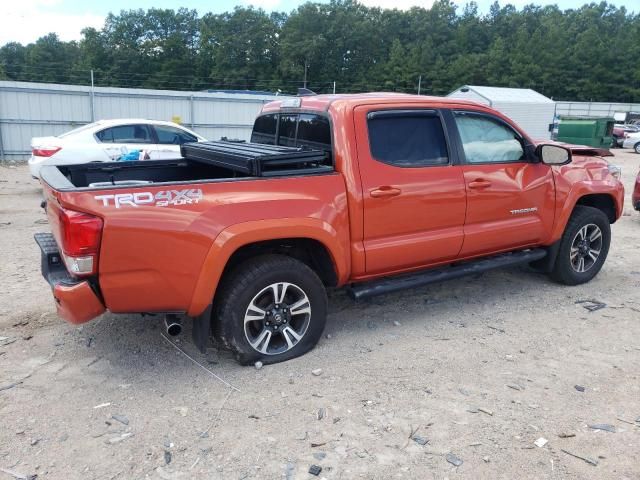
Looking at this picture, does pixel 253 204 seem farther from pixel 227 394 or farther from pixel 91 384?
pixel 91 384

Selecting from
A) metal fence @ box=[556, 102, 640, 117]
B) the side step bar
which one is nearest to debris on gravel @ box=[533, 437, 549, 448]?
the side step bar

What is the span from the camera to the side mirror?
16.1 ft

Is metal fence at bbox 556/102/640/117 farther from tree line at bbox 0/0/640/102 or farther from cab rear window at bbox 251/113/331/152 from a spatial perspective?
cab rear window at bbox 251/113/331/152

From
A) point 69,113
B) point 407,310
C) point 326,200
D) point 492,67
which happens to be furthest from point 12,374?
point 492,67

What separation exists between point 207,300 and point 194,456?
38.4 inches

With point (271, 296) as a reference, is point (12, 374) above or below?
below

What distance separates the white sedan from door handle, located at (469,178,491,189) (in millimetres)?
7178

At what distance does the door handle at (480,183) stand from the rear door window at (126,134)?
8019 mm

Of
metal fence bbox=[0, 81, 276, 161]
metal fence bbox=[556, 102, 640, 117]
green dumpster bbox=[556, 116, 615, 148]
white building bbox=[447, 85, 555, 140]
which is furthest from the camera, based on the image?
metal fence bbox=[556, 102, 640, 117]

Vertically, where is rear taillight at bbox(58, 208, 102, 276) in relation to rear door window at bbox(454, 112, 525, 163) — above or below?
below

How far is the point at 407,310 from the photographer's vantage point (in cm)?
493

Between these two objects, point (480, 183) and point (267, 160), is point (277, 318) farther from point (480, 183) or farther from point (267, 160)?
point (480, 183)

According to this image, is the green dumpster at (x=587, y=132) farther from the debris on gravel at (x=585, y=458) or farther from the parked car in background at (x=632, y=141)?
the debris on gravel at (x=585, y=458)

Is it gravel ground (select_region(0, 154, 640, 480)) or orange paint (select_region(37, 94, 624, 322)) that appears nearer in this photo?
gravel ground (select_region(0, 154, 640, 480))
